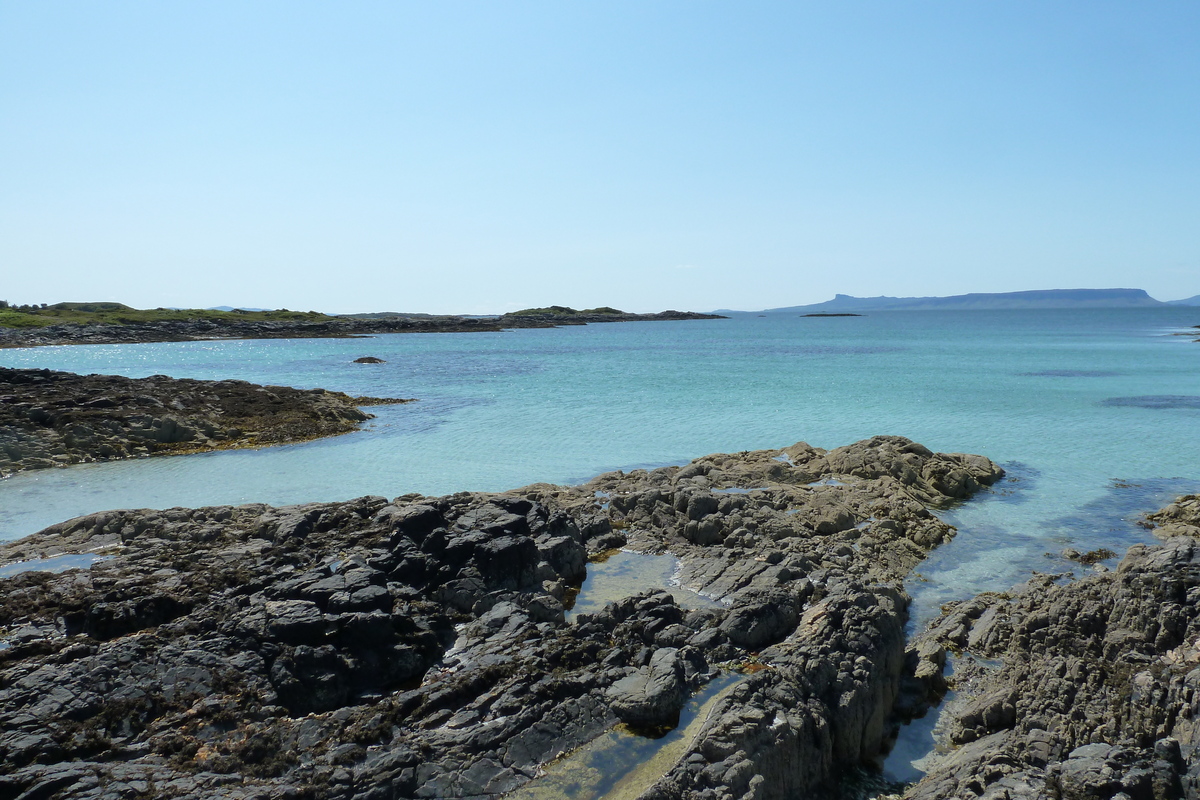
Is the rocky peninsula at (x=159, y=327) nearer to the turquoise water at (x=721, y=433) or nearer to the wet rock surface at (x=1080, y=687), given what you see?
the turquoise water at (x=721, y=433)

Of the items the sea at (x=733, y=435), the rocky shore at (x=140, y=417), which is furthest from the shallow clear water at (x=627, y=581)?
the rocky shore at (x=140, y=417)

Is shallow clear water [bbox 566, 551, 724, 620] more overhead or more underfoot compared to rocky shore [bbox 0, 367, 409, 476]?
more underfoot

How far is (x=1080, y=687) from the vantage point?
838 centimetres

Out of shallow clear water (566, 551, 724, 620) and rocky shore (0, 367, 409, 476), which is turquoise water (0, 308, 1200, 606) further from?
shallow clear water (566, 551, 724, 620)

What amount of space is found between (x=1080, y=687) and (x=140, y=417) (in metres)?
28.8

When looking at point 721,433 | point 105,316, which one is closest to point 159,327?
point 105,316

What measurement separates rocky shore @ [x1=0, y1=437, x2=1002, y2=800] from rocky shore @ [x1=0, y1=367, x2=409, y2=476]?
33.8 feet

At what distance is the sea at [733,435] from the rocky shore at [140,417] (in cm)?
133

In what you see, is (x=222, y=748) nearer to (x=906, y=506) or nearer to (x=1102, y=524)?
(x=906, y=506)

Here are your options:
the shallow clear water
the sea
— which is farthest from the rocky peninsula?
the shallow clear water

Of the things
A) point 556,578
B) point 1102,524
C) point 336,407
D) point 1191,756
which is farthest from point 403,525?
point 336,407

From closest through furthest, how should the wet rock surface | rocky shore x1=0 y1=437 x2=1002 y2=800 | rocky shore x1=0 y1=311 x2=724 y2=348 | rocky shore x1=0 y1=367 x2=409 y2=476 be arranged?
the wet rock surface, rocky shore x1=0 y1=437 x2=1002 y2=800, rocky shore x1=0 y1=367 x2=409 y2=476, rocky shore x1=0 y1=311 x2=724 y2=348

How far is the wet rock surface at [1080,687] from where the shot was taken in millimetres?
6395

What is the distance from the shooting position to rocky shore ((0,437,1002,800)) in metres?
7.04
